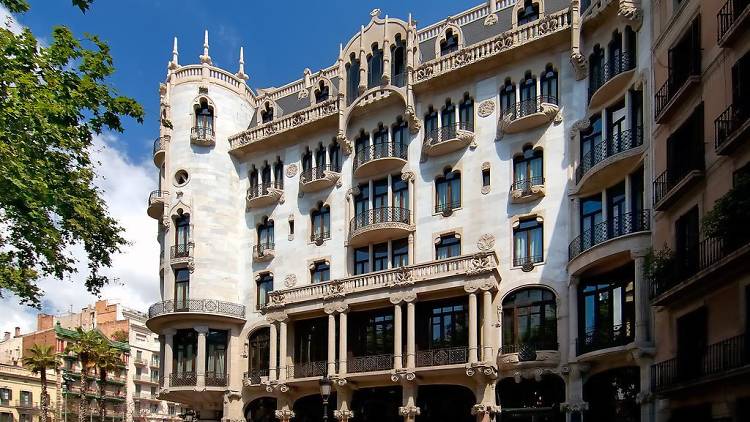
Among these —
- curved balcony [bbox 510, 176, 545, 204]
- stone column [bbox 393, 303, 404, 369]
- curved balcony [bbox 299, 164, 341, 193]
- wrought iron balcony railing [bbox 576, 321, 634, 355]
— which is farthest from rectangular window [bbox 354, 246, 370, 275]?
wrought iron balcony railing [bbox 576, 321, 634, 355]

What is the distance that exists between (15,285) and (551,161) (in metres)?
23.1

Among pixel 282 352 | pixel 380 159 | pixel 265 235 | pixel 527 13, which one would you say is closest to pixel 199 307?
pixel 265 235

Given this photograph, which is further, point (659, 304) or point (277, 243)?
point (277, 243)

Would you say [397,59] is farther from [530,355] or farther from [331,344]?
[530,355]

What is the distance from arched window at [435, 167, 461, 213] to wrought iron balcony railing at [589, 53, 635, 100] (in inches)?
314

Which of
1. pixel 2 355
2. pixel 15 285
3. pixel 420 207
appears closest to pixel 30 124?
pixel 15 285

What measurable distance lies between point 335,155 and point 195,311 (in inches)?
467

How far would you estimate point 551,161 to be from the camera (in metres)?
34.0

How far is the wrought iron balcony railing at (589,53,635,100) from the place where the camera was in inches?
1185

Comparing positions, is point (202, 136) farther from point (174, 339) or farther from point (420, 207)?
point (420, 207)

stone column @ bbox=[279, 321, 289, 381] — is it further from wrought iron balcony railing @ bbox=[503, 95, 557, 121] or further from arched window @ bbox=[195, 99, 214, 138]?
wrought iron balcony railing @ bbox=[503, 95, 557, 121]

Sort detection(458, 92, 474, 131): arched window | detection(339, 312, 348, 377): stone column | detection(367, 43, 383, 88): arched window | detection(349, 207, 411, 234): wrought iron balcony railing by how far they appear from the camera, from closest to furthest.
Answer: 1. detection(339, 312, 348, 377): stone column
2. detection(458, 92, 474, 131): arched window
3. detection(349, 207, 411, 234): wrought iron balcony railing
4. detection(367, 43, 383, 88): arched window

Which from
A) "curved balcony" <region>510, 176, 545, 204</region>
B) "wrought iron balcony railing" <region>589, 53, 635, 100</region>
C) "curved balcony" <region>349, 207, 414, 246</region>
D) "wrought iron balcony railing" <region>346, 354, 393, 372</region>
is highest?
"wrought iron balcony railing" <region>589, 53, 635, 100</region>

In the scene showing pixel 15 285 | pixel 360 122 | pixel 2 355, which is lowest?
pixel 2 355
